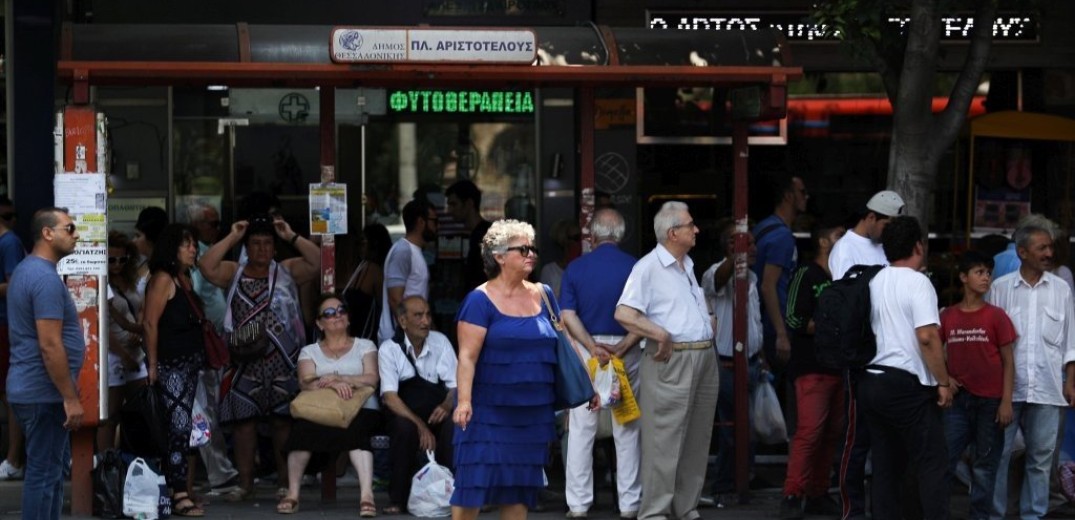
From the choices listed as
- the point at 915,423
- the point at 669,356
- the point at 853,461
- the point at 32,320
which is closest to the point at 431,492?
the point at 669,356

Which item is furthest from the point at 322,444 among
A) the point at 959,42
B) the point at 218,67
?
the point at 959,42

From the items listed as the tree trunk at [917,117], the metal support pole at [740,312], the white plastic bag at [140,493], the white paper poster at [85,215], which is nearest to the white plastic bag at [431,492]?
the white plastic bag at [140,493]

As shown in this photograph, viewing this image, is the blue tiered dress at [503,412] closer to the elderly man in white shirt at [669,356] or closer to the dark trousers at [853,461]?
the elderly man in white shirt at [669,356]

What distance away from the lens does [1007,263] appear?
11.0m

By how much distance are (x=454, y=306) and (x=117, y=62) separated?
13.9 feet

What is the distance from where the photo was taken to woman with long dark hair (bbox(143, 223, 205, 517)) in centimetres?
1032

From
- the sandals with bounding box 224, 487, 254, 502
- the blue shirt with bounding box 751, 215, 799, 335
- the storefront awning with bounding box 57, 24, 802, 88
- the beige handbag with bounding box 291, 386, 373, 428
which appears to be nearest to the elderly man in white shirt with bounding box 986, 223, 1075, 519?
the blue shirt with bounding box 751, 215, 799, 335

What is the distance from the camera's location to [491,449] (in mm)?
8188

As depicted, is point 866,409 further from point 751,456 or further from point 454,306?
point 454,306

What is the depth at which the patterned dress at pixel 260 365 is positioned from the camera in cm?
1095

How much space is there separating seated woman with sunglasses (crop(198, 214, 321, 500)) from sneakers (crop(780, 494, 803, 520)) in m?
3.16

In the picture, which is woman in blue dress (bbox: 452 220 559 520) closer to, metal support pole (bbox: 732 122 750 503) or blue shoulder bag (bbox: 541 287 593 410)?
blue shoulder bag (bbox: 541 287 593 410)

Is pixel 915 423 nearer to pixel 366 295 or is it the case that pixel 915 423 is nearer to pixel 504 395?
pixel 504 395

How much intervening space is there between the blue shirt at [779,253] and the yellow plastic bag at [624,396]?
154 centimetres
